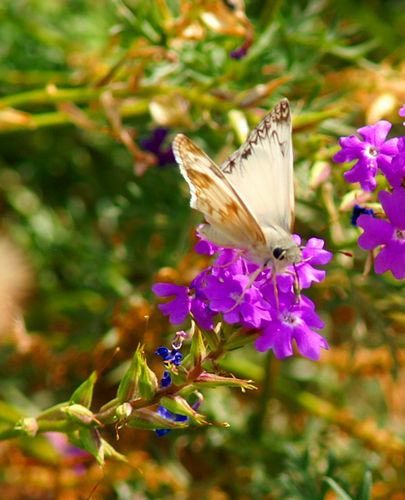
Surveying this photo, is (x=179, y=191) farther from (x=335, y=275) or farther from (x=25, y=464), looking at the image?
(x=25, y=464)

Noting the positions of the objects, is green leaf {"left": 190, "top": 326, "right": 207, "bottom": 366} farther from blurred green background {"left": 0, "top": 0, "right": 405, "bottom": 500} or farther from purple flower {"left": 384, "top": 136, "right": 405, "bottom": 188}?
blurred green background {"left": 0, "top": 0, "right": 405, "bottom": 500}

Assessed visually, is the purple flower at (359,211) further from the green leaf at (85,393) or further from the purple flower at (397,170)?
the green leaf at (85,393)

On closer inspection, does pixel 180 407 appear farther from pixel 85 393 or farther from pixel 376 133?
pixel 376 133

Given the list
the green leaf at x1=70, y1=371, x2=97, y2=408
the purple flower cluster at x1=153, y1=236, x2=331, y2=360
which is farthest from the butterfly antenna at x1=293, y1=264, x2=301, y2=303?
the green leaf at x1=70, y1=371, x2=97, y2=408

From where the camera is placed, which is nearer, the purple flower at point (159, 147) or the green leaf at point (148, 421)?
the green leaf at point (148, 421)

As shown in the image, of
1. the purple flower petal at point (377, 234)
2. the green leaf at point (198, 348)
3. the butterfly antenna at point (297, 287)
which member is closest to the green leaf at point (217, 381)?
the green leaf at point (198, 348)

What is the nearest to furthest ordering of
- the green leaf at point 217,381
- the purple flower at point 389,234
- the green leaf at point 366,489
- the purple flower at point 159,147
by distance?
the green leaf at point 217,381 → the purple flower at point 389,234 → the green leaf at point 366,489 → the purple flower at point 159,147

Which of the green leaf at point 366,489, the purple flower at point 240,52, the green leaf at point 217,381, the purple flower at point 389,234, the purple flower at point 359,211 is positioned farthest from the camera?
the purple flower at point 240,52
